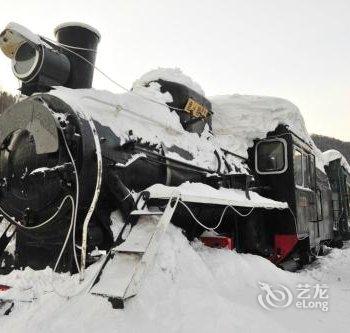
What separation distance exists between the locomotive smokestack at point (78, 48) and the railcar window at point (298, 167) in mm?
3616

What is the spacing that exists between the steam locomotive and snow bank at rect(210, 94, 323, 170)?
955mm

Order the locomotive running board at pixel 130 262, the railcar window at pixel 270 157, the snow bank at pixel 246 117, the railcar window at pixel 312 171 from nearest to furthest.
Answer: the locomotive running board at pixel 130 262, the snow bank at pixel 246 117, the railcar window at pixel 270 157, the railcar window at pixel 312 171

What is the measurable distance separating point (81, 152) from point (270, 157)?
3901mm

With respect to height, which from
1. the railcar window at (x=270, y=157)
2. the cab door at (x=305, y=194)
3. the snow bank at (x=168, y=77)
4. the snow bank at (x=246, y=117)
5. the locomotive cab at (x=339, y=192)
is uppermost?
the snow bank at (x=168, y=77)

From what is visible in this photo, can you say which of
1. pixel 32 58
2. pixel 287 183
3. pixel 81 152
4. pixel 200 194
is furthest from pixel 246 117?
pixel 81 152

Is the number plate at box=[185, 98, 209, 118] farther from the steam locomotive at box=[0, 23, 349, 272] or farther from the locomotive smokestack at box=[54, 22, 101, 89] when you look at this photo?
the locomotive smokestack at box=[54, 22, 101, 89]

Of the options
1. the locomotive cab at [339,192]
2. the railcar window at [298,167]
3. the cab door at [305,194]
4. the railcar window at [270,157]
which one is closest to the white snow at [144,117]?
the railcar window at [270,157]

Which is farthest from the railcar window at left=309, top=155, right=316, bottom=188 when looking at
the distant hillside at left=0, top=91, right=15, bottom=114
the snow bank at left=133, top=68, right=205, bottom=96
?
the distant hillside at left=0, top=91, right=15, bottom=114

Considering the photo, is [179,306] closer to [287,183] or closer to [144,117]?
[144,117]

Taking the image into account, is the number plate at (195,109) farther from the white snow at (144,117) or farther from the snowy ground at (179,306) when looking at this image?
the snowy ground at (179,306)

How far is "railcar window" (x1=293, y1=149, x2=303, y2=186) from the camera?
20.7 ft

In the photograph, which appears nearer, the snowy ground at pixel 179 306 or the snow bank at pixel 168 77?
the snowy ground at pixel 179 306

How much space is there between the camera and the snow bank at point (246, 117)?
19.8ft

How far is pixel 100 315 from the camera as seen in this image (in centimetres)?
264
